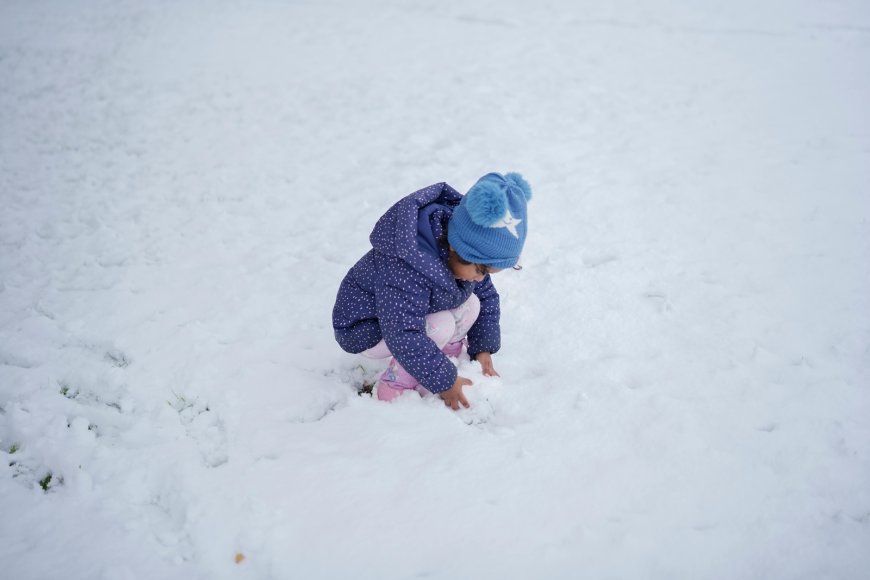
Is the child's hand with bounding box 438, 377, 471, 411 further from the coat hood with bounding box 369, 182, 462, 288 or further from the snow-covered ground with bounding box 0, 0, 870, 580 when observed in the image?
the coat hood with bounding box 369, 182, 462, 288

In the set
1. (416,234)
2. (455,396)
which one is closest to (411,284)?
(416,234)

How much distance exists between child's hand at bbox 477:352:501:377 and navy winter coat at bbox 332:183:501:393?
14.3 inches

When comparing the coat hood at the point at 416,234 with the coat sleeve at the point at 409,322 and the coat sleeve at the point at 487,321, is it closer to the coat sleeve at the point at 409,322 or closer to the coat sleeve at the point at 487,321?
the coat sleeve at the point at 409,322

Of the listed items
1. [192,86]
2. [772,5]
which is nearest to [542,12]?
[772,5]

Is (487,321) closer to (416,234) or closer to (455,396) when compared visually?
(455,396)

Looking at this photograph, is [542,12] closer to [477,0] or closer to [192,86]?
[477,0]

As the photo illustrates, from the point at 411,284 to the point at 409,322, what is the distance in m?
0.16

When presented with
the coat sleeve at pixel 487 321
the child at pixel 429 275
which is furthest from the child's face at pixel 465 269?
the coat sleeve at pixel 487 321

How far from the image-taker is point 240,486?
82.0 inches

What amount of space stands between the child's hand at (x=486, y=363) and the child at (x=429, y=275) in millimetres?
179

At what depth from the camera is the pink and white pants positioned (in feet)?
7.85

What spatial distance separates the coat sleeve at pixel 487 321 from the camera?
2611 millimetres

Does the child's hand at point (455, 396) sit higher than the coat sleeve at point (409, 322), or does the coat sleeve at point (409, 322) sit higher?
the coat sleeve at point (409, 322)

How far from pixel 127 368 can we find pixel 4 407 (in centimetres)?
51
